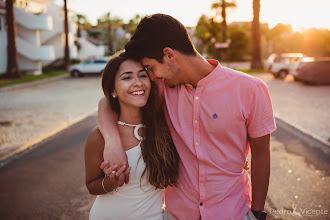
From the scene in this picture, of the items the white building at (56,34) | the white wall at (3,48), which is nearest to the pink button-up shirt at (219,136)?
the white wall at (3,48)

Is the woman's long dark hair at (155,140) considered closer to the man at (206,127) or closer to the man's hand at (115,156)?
the man at (206,127)

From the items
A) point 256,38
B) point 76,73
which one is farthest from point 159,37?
point 76,73

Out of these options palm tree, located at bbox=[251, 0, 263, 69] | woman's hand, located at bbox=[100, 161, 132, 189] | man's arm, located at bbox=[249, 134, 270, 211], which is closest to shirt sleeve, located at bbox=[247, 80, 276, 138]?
man's arm, located at bbox=[249, 134, 270, 211]

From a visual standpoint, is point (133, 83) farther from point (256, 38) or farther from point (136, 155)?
point (256, 38)

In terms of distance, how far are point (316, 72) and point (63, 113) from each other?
15.7 metres

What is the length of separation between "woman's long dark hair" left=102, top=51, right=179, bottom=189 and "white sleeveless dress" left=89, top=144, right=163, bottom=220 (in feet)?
0.24

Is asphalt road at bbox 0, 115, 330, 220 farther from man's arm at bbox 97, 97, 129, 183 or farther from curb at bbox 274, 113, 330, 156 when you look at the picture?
man's arm at bbox 97, 97, 129, 183

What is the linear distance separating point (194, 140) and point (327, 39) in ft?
207

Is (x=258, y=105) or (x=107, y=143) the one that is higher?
(x=258, y=105)

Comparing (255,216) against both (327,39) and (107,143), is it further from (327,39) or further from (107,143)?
(327,39)

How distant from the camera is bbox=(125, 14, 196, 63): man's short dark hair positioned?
2143 millimetres

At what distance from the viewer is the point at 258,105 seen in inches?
78.8

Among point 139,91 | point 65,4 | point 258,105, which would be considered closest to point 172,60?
point 139,91

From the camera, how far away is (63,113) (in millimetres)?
11391
